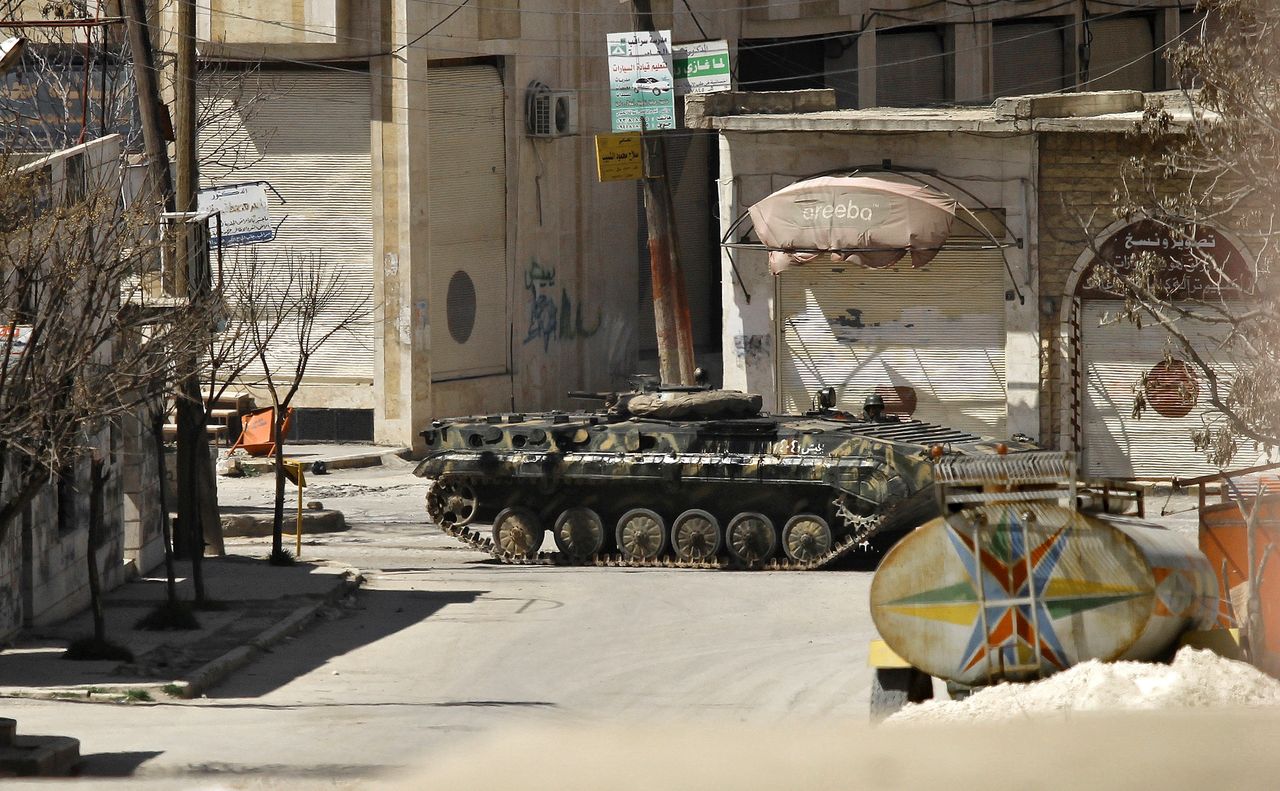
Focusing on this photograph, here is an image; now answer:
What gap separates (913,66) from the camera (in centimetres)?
3919

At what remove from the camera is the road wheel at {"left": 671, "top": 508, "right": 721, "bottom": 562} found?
2058 centimetres

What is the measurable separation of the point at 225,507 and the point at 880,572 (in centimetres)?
1507

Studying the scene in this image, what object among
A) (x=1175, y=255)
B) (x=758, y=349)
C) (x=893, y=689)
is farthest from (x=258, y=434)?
(x=893, y=689)

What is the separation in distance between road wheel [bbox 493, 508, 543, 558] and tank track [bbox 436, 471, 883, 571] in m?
0.06

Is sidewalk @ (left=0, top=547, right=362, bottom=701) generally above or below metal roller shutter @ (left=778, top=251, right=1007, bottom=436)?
below

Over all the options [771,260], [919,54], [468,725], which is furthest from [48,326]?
[919,54]

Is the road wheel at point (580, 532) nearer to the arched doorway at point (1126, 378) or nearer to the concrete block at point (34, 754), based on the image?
the arched doorway at point (1126, 378)

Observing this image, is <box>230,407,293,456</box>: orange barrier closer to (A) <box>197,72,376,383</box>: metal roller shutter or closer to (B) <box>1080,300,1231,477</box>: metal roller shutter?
(A) <box>197,72,376,383</box>: metal roller shutter

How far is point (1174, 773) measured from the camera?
8586mm

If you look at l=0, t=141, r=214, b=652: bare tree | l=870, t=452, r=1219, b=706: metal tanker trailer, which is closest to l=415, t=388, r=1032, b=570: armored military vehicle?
l=0, t=141, r=214, b=652: bare tree

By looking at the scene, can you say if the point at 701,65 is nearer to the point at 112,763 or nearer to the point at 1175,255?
the point at 1175,255

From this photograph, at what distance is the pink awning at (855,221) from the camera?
24203 mm

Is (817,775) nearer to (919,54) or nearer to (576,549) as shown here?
(576,549)

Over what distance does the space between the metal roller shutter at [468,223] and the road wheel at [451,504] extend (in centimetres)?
806
